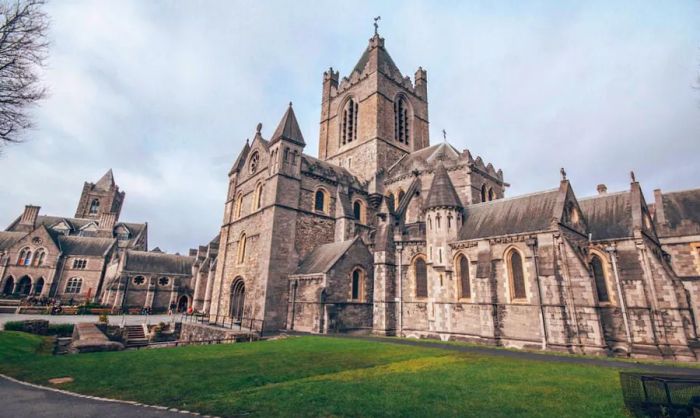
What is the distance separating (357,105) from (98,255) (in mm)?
43631

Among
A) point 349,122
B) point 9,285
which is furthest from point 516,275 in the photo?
point 9,285

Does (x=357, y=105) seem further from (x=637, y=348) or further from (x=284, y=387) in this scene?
(x=284, y=387)

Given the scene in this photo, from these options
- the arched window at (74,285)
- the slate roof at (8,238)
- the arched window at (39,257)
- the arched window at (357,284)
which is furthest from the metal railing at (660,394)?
the slate roof at (8,238)

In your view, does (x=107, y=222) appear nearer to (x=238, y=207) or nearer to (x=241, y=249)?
(x=238, y=207)

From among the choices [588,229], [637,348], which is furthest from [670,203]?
[637,348]

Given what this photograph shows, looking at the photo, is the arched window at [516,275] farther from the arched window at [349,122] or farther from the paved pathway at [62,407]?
the arched window at [349,122]

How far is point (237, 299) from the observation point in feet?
85.1

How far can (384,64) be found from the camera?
37.6 meters

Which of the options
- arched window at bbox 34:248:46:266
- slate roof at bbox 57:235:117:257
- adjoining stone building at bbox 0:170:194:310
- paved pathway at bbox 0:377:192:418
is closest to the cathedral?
adjoining stone building at bbox 0:170:194:310

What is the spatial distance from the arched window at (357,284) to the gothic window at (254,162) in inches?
501

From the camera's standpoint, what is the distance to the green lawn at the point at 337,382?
19.7 feet

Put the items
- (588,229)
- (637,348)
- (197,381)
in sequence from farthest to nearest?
(588,229), (637,348), (197,381)

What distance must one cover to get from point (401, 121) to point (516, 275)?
24.7m

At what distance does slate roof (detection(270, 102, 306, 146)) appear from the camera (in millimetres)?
24938
